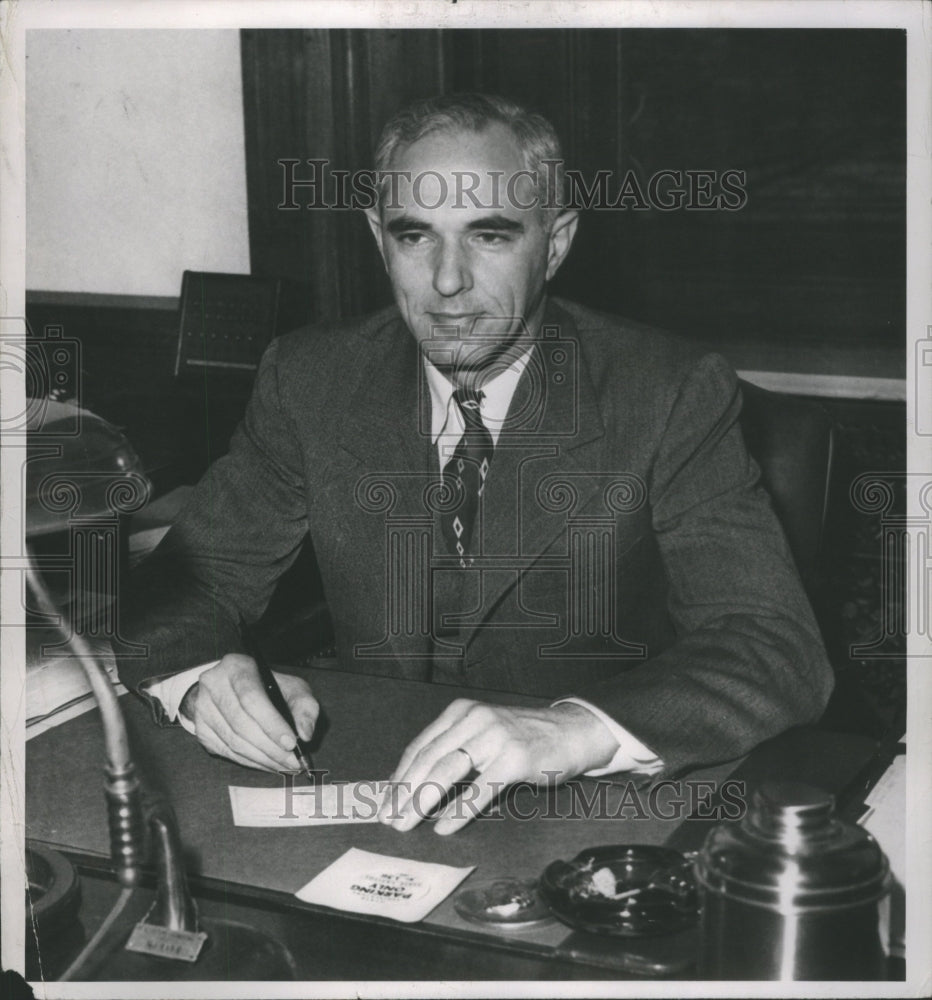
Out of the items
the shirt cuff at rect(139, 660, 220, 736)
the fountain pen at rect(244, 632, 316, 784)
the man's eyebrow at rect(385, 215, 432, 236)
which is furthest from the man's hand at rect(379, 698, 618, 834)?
the man's eyebrow at rect(385, 215, 432, 236)

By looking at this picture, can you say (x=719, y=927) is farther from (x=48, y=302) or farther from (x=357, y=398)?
(x=48, y=302)

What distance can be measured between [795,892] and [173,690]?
93 cm

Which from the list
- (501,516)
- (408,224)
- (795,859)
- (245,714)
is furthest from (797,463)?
(795,859)

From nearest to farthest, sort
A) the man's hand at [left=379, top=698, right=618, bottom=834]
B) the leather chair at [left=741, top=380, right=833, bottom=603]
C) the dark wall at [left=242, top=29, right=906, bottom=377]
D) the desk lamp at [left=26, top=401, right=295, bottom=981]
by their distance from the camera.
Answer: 1. the desk lamp at [left=26, top=401, right=295, bottom=981]
2. the man's hand at [left=379, top=698, right=618, bottom=834]
3. the leather chair at [left=741, top=380, right=833, bottom=603]
4. the dark wall at [left=242, top=29, right=906, bottom=377]

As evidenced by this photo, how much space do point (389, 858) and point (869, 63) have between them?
109 inches

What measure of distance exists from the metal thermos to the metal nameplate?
46cm

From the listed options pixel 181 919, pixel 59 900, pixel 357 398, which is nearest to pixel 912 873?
pixel 181 919

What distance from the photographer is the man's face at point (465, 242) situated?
72.5 inches

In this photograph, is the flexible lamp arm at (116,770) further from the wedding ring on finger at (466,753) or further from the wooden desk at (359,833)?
the wedding ring on finger at (466,753)

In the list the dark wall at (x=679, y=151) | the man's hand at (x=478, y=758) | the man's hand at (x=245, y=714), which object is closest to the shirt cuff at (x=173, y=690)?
the man's hand at (x=245, y=714)

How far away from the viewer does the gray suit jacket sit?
180 centimetres

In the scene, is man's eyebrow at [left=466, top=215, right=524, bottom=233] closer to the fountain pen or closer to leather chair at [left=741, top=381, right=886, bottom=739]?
leather chair at [left=741, top=381, right=886, bottom=739]

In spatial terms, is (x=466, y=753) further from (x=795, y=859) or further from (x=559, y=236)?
(x=559, y=236)

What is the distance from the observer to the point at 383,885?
1113 millimetres
